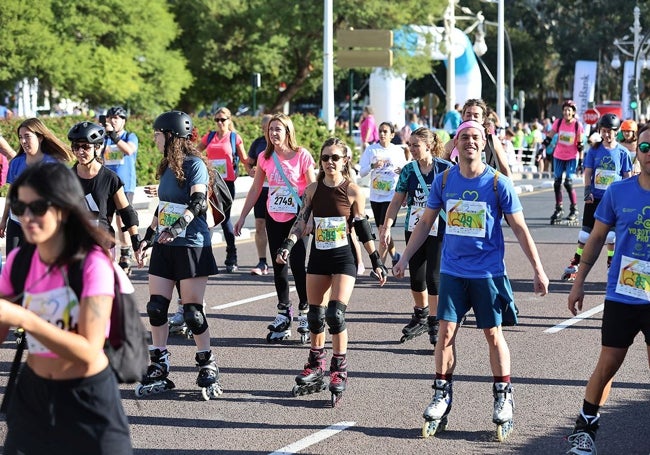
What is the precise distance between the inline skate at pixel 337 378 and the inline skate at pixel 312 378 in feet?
0.94

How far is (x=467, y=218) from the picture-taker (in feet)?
22.7

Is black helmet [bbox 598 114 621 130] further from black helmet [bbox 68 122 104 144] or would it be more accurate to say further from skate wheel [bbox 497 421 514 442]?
skate wheel [bbox 497 421 514 442]

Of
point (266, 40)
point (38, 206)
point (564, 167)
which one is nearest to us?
point (38, 206)

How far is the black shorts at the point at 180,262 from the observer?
8.03 m

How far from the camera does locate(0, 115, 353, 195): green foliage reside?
73.6ft

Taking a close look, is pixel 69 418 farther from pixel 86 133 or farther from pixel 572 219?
pixel 572 219

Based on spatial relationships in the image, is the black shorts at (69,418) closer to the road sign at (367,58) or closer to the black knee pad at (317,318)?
the black knee pad at (317,318)

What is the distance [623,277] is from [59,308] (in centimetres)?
329

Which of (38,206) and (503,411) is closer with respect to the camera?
(38,206)

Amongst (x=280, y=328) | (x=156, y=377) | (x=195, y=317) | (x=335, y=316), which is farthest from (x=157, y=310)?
(x=280, y=328)

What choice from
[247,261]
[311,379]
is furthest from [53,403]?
[247,261]

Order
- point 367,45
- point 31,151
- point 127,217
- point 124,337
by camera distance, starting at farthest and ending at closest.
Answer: point 367,45 < point 31,151 < point 127,217 < point 124,337

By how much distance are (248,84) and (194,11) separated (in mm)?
3655

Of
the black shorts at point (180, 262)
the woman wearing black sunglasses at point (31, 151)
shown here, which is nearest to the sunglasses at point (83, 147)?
the woman wearing black sunglasses at point (31, 151)
